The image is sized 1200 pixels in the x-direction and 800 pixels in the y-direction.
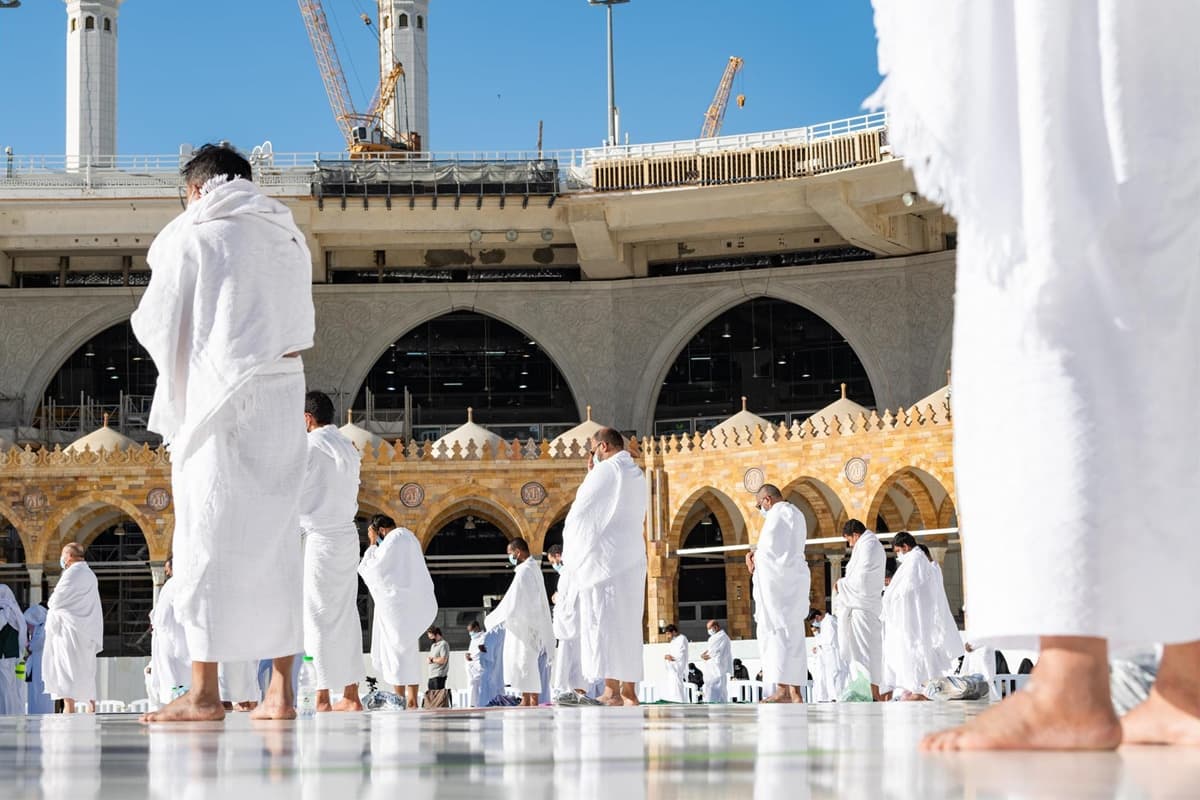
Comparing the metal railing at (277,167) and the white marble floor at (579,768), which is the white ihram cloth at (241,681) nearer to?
the white marble floor at (579,768)

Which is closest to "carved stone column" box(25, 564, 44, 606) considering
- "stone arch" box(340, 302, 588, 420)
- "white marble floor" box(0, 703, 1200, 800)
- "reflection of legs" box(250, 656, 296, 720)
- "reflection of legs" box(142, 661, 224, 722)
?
"stone arch" box(340, 302, 588, 420)

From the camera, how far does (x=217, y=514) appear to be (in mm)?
4254

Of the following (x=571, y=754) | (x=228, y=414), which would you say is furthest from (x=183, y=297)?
(x=571, y=754)

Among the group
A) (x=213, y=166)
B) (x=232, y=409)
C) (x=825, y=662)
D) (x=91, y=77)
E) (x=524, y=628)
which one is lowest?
(x=825, y=662)

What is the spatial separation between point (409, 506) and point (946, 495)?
911cm

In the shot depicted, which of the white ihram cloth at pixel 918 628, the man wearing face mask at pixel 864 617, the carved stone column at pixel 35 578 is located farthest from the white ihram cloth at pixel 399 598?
the carved stone column at pixel 35 578

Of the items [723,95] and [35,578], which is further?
[723,95]

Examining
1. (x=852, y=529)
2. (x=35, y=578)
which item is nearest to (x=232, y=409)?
(x=852, y=529)

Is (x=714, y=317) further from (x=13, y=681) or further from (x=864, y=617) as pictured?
(x=13, y=681)

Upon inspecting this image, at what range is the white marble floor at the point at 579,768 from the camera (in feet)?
4.89

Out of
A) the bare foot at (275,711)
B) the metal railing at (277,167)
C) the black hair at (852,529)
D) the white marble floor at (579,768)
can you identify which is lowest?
the bare foot at (275,711)

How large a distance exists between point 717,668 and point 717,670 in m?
0.02

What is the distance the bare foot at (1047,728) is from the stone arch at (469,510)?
2413 cm

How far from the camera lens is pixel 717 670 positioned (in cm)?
1753
